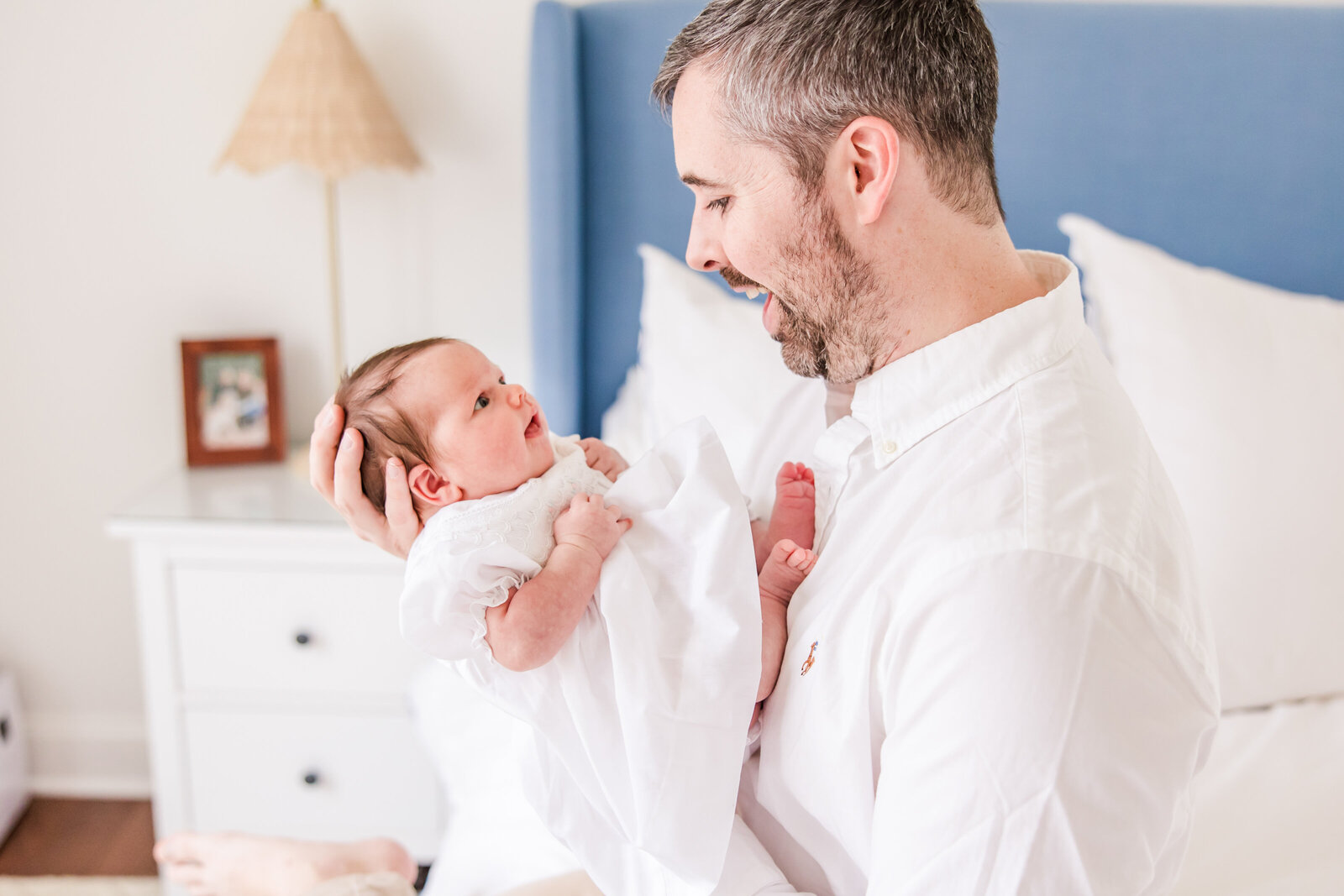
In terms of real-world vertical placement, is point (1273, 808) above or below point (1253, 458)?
below

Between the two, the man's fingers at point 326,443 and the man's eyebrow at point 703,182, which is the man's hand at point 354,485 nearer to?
the man's fingers at point 326,443

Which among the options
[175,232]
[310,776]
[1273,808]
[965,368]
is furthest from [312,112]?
[1273,808]

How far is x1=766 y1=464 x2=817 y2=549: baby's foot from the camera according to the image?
3.23ft

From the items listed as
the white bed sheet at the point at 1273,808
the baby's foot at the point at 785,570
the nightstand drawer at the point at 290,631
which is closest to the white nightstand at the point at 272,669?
the nightstand drawer at the point at 290,631

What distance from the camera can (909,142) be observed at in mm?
826

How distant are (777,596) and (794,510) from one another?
0.32 feet

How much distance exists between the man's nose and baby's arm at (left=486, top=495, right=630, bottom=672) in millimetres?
269

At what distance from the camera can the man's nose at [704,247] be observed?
3.10 ft

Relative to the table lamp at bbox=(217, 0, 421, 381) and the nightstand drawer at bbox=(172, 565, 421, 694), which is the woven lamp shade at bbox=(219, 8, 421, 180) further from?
the nightstand drawer at bbox=(172, 565, 421, 694)

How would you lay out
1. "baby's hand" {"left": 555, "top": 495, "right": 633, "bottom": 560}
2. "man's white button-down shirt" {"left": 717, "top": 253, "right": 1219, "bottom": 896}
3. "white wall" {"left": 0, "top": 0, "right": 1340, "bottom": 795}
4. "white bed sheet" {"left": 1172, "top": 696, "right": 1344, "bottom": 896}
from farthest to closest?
"white wall" {"left": 0, "top": 0, "right": 1340, "bottom": 795}
"white bed sheet" {"left": 1172, "top": 696, "right": 1344, "bottom": 896}
"baby's hand" {"left": 555, "top": 495, "right": 633, "bottom": 560}
"man's white button-down shirt" {"left": 717, "top": 253, "right": 1219, "bottom": 896}

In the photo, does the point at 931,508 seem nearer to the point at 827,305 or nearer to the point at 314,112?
the point at 827,305

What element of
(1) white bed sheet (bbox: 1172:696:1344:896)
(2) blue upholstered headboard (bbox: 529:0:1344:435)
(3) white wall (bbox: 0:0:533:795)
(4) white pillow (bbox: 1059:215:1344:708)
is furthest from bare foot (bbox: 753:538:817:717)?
(3) white wall (bbox: 0:0:533:795)

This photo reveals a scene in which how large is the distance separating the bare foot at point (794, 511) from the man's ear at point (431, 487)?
31 centimetres

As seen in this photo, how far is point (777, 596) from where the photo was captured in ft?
3.09
